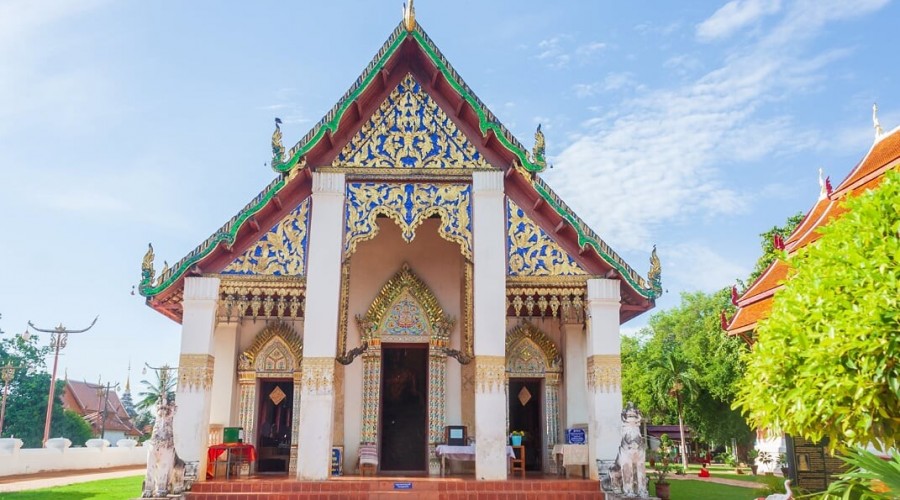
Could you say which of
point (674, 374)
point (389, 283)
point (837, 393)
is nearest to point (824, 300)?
point (837, 393)

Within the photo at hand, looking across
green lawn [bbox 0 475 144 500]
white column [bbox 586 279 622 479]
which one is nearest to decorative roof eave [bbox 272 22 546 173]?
white column [bbox 586 279 622 479]

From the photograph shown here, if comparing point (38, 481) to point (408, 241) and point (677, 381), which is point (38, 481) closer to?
point (408, 241)

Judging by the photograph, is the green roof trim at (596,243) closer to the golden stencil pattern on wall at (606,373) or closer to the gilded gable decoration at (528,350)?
the golden stencil pattern on wall at (606,373)

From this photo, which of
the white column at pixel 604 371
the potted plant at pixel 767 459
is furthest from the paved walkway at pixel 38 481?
the potted plant at pixel 767 459

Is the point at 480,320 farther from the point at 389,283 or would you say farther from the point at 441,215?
the point at 389,283

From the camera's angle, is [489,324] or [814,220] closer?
[489,324]

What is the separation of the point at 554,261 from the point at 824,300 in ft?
17.1

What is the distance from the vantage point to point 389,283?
10.9 meters

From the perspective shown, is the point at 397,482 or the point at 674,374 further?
the point at 674,374

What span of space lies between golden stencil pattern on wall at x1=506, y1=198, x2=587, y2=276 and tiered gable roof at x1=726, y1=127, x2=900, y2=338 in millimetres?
3931

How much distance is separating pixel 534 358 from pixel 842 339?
23.9ft

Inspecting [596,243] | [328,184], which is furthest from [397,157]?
[596,243]

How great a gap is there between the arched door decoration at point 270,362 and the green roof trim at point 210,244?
2277 mm

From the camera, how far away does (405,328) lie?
10.8m
